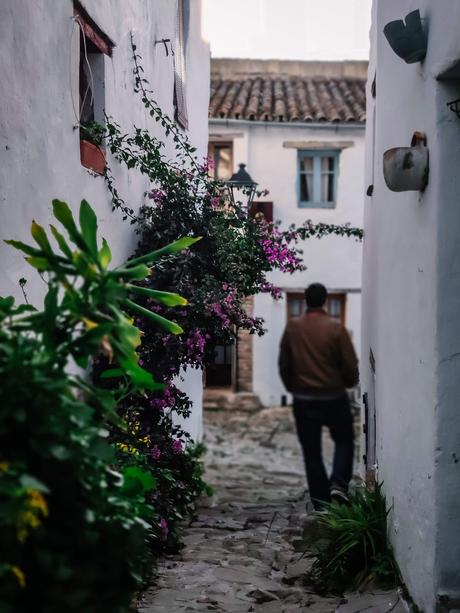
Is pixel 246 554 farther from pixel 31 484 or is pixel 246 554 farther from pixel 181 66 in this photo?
pixel 181 66

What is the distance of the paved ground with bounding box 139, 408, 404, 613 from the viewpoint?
4.48m

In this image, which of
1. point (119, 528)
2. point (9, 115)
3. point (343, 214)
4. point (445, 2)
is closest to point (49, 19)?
point (9, 115)

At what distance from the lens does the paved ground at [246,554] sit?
4.48 metres

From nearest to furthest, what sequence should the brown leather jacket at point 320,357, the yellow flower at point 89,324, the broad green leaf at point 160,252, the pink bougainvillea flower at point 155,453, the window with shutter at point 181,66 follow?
1. the yellow flower at point 89,324
2. the broad green leaf at point 160,252
3. the pink bougainvillea flower at point 155,453
4. the brown leather jacket at point 320,357
5. the window with shutter at point 181,66

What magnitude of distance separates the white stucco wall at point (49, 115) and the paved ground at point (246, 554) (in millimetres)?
2004

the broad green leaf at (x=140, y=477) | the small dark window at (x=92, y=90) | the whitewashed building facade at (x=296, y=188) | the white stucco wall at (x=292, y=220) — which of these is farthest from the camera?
the white stucco wall at (x=292, y=220)

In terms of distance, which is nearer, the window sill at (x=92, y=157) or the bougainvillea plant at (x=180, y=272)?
the window sill at (x=92, y=157)

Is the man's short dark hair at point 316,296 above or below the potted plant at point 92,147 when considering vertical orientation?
below

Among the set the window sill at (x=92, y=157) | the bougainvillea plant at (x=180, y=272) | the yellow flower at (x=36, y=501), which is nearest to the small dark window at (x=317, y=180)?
the bougainvillea plant at (x=180, y=272)

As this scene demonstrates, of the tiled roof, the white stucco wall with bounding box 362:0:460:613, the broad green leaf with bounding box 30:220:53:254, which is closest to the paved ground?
the white stucco wall with bounding box 362:0:460:613

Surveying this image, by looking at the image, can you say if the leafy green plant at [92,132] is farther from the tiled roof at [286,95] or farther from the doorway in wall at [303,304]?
the doorway in wall at [303,304]

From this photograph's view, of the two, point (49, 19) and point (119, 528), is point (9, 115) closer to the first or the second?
point (49, 19)

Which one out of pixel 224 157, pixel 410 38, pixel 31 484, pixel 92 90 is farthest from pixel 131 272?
pixel 224 157

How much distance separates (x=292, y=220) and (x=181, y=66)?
815 cm
